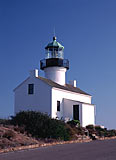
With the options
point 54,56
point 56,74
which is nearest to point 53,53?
point 54,56

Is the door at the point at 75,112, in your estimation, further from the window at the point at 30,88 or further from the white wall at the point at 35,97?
the window at the point at 30,88

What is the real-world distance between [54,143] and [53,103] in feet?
42.3

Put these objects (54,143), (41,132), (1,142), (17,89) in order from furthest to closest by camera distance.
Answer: (17,89), (41,132), (54,143), (1,142)

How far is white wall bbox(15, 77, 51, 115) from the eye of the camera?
1202 inches

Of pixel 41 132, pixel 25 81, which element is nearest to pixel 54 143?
pixel 41 132

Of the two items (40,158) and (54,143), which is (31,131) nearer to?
(54,143)

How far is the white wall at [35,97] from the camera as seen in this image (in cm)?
3053

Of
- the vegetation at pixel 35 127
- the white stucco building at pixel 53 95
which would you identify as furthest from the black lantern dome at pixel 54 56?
the vegetation at pixel 35 127

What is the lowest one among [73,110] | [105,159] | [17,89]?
[105,159]

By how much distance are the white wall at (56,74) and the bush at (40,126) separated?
41.7ft

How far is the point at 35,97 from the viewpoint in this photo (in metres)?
31.2

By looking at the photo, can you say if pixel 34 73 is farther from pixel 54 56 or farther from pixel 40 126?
pixel 40 126

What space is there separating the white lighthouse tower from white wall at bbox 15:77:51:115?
347 centimetres

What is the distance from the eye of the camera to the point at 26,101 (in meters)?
31.6
